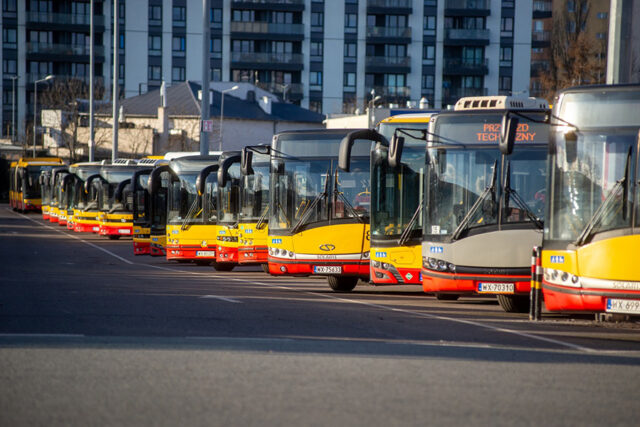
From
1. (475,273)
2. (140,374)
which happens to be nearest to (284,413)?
(140,374)

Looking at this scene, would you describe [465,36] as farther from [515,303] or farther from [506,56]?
[515,303]

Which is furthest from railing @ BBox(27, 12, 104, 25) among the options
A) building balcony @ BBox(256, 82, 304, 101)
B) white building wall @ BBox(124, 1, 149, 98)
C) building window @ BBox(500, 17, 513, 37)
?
building window @ BBox(500, 17, 513, 37)

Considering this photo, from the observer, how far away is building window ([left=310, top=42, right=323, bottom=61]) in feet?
320

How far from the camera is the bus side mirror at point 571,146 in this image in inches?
494

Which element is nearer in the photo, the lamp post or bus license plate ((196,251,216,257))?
bus license plate ((196,251,216,257))

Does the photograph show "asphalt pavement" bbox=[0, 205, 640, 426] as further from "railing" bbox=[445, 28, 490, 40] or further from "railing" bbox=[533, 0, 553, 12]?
"railing" bbox=[533, 0, 553, 12]

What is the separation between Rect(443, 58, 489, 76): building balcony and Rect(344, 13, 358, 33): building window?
927 cm

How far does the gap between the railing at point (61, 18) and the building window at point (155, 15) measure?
462 centimetres

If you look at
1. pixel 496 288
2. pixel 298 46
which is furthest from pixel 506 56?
pixel 496 288

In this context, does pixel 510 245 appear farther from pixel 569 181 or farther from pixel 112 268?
pixel 112 268

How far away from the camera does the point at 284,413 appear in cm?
714

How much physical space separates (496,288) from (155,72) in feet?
284

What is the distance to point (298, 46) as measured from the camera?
97.6m

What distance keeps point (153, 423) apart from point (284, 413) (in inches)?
36.6
